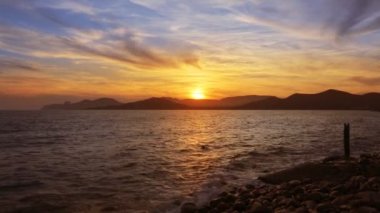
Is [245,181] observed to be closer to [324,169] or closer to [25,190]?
[324,169]

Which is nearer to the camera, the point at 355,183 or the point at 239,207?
the point at 239,207

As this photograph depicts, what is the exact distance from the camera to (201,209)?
47.6 ft

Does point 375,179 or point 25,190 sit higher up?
point 375,179

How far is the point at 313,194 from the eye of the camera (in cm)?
1377

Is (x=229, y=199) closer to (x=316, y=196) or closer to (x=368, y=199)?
(x=316, y=196)

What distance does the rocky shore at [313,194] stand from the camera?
39.2 ft

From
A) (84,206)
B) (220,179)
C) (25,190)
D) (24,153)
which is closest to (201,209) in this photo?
(84,206)

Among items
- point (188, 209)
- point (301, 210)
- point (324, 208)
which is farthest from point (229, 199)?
point (324, 208)

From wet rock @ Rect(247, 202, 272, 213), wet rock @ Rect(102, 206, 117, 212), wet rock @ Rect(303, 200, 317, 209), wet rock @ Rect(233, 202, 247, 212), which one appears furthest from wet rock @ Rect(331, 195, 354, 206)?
wet rock @ Rect(102, 206, 117, 212)

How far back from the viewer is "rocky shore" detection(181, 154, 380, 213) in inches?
471

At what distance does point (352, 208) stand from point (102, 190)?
39.3ft

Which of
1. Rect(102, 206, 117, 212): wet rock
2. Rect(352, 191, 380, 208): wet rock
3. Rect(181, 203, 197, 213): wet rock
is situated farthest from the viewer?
Rect(102, 206, 117, 212): wet rock

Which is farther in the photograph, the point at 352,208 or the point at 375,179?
the point at 375,179

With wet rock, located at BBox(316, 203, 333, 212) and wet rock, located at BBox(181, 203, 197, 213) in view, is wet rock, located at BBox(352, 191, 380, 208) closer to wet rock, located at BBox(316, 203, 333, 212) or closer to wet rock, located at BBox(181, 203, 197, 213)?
wet rock, located at BBox(316, 203, 333, 212)
